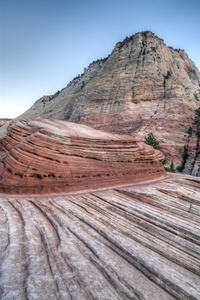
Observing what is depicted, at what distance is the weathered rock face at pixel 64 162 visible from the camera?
6438 millimetres

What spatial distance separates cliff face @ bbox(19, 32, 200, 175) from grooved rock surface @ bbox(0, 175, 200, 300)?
726 inches

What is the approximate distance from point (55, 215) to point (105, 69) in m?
40.5

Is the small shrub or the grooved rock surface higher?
the small shrub

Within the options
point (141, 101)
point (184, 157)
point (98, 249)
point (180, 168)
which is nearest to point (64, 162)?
point (98, 249)

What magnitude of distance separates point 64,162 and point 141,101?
27.5 metres

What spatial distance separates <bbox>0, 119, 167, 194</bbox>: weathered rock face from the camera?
6.44m

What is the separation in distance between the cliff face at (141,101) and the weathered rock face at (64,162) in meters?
15.4

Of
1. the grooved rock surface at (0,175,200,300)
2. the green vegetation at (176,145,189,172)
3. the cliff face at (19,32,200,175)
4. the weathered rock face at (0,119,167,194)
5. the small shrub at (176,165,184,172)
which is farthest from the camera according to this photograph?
the cliff face at (19,32,200,175)

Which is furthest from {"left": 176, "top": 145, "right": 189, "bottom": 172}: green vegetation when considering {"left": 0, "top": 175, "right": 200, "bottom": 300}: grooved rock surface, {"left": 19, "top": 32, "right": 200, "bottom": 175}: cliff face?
{"left": 0, "top": 175, "right": 200, "bottom": 300}: grooved rock surface

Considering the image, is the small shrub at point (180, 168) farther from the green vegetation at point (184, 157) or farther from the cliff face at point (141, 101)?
the cliff face at point (141, 101)

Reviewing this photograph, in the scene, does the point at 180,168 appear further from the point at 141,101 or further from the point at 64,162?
the point at 64,162

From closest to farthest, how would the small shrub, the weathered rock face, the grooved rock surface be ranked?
1. the grooved rock surface
2. the weathered rock face
3. the small shrub

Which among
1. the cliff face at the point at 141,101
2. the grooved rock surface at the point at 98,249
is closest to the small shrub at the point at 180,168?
the cliff face at the point at 141,101

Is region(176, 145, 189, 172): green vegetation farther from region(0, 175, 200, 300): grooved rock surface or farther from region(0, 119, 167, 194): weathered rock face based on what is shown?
region(0, 175, 200, 300): grooved rock surface
